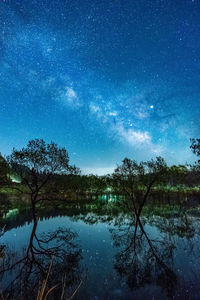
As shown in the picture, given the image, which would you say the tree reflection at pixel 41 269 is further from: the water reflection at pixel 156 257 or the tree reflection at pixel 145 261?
the water reflection at pixel 156 257

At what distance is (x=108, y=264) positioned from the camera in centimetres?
1348

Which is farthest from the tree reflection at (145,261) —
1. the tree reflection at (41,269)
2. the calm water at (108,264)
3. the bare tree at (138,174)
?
the bare tree at (138,174)

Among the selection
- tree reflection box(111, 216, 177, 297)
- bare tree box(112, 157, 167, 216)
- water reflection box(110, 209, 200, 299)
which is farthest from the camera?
bare tree box(112, 157, 167, 216)

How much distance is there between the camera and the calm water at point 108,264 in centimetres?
989

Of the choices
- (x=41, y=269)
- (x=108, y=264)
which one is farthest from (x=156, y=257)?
(x=41, y=269)

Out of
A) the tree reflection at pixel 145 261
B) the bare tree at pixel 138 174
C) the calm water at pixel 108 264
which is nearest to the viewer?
the calm water at pixel 108 264

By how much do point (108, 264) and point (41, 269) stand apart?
596 cm

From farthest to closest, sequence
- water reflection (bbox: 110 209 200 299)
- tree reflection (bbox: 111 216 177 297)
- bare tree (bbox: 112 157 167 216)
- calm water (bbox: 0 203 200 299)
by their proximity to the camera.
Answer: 1. bare tree (bbox: 112 157 167 216)
2. tree reflection (bbox: 111 216 177 297)
3. water reflection (bbox: 110 209 200 299)
4. calm water (bbox: 0 203 200 299)

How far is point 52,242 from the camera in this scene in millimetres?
19750

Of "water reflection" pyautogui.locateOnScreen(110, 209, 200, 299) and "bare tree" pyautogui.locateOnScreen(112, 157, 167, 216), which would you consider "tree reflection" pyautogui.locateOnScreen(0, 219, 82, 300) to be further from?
"bare tree" pyautogui.locateOnScreen(112, 157, 167, 216)

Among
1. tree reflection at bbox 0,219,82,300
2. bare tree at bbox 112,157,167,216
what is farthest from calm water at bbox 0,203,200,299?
bare tree at bbox 112,157,167,216

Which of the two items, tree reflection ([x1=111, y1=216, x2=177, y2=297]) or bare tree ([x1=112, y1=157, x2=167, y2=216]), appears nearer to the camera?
tree reflection ([x1=111, y1=216, x2=177, y2=297])

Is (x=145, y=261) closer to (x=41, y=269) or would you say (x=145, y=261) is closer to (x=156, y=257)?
(x=156, y=257)

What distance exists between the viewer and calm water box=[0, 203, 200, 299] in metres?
9.89
